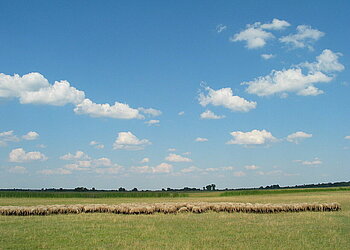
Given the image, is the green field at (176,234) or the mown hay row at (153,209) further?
the mown hay row at (153,209)

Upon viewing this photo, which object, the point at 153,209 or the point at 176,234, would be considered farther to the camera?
the point at 153,209

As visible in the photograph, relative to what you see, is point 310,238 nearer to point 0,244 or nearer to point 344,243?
point 344,243

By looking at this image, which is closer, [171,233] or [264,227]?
[171,233]

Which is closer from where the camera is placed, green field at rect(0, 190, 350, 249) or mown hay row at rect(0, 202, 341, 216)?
green field at rect(0, 190, 350, 249)

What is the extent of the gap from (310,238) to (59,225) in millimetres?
14891

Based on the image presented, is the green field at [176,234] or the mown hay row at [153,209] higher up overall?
the mown hay row at [153,209]

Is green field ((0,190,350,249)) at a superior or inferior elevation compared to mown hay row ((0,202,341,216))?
inferior

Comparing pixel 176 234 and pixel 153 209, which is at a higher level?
pixel 153 209

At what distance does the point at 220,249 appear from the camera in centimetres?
1581

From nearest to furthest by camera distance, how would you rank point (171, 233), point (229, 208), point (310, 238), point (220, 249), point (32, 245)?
point (220, 249), point (32, 245), point (310, 238), point (171, 233), point (229, 208)

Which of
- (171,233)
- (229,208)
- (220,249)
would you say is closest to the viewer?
(220,249)

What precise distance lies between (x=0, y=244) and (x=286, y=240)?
520 inches

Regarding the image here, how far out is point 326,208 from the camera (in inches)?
1407

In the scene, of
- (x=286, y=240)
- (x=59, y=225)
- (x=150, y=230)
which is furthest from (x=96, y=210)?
(x=286, y=240)
